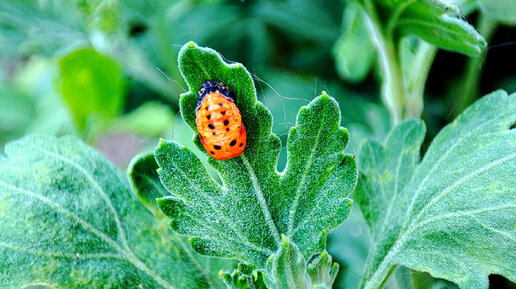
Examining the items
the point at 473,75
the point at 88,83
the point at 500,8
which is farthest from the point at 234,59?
the point at 500,8

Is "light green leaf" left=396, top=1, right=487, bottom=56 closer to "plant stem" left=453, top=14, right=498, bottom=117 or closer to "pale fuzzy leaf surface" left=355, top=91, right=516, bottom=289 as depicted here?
"pale fuzzy leaf surface" left=355, top=91, right=516, bottom=289

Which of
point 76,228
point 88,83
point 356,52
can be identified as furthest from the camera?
point 88,83

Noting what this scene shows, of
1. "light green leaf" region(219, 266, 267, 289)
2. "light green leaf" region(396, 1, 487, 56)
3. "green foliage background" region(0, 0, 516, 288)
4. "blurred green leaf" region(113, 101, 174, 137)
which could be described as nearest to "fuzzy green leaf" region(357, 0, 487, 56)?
"light green leaf" region(396, 1, 487, 56)

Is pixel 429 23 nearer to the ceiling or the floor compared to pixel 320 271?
nearer to the ceiling

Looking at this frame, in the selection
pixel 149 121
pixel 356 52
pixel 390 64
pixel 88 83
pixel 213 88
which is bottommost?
pixel 149 121

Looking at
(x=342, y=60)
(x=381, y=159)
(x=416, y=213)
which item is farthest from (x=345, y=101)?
(x=416, y=213)

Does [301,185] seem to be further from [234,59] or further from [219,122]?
[234,59]

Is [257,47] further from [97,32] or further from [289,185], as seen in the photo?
[289,185]

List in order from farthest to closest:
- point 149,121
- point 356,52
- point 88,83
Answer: point 149,121 → point 88,83 → point 356,52

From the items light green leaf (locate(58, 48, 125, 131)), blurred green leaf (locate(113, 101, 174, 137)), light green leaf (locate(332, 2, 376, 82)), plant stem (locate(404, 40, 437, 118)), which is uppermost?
plant stem (locate(404, 40, 437, 118))
